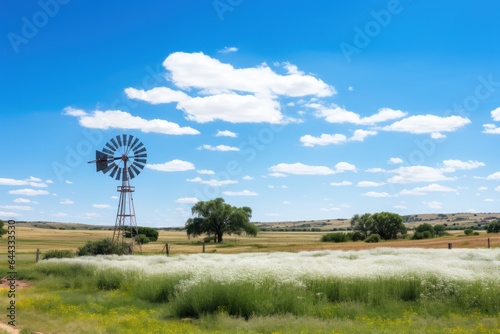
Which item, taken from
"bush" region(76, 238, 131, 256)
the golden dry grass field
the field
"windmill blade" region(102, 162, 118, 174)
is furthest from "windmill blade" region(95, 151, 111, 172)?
the field

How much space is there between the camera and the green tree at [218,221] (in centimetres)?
9519

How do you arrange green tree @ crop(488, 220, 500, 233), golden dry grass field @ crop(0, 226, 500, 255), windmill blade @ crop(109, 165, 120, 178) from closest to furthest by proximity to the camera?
1. windmill blade @ crop(109, 165, 120, 178)
2. golden dry grass field @ crop(0, 226, 500, 255)
3. green tree @ crop(488, 220, 500, 233)

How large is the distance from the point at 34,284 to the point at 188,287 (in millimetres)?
15025

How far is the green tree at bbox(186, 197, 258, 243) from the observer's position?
9519cm

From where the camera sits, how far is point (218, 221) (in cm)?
9556

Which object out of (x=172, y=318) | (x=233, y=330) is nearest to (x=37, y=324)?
(x=172, y=318)

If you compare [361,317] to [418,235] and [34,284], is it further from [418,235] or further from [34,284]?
[418,235]

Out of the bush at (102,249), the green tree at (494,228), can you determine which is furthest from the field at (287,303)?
the green tree at (494,228)

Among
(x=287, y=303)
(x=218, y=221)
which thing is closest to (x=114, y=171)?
(x=287, y=303)

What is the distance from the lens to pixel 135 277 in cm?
2402

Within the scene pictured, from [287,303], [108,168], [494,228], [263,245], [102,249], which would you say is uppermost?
[108,168]

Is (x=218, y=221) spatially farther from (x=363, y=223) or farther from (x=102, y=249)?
(x=102, y=249)

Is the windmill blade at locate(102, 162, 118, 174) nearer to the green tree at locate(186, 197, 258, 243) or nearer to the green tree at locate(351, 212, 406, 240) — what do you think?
the green tree at locate(186, 197, 258, 243)

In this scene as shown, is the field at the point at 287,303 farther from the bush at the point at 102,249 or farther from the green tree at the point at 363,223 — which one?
the green tree at the point at 363,223
